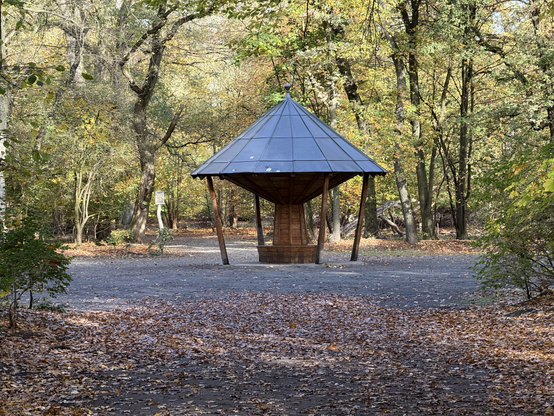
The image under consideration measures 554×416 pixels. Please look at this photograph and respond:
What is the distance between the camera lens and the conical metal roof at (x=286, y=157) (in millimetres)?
16141

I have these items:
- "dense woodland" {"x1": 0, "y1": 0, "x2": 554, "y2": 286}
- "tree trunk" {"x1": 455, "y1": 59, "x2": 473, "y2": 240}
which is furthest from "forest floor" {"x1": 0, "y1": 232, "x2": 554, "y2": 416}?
"tree trunk" {"x1": 455, "y1": 59, "x2": 473, "y2": 240}

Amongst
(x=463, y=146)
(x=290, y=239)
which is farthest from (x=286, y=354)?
(x=463, y=146)

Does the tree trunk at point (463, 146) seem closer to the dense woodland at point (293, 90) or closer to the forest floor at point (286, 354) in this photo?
the dense woodland at point (293, 90)

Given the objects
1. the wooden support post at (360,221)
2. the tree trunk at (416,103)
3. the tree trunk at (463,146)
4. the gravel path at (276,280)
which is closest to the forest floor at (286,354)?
the gravel path at (276,280)

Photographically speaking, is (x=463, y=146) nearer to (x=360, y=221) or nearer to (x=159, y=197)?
(x=360, y=221)

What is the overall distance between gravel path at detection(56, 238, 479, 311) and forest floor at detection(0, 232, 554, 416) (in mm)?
138

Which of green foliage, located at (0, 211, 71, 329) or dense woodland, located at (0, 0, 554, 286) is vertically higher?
dense woodland, located at (0, 0, 554, 286)

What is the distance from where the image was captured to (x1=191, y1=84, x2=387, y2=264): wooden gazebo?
53.3 ft

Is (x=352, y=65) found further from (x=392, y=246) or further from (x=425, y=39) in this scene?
(x=392, y=246)

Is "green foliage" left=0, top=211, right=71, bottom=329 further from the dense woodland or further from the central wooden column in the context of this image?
the central wooden column

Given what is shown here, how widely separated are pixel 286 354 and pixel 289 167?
936cm

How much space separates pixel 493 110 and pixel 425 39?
358 centimetres

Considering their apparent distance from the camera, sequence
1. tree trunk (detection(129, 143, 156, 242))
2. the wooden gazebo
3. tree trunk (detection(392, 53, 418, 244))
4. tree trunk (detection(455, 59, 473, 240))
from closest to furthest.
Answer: the wooden gazebo → tree trunk (detection(392, 53, 418, 244)) → tree trunk (detection(455, 59, 473, 240)) → tree trunk (detection(129, 143, 156, 242))

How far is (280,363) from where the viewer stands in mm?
6527
